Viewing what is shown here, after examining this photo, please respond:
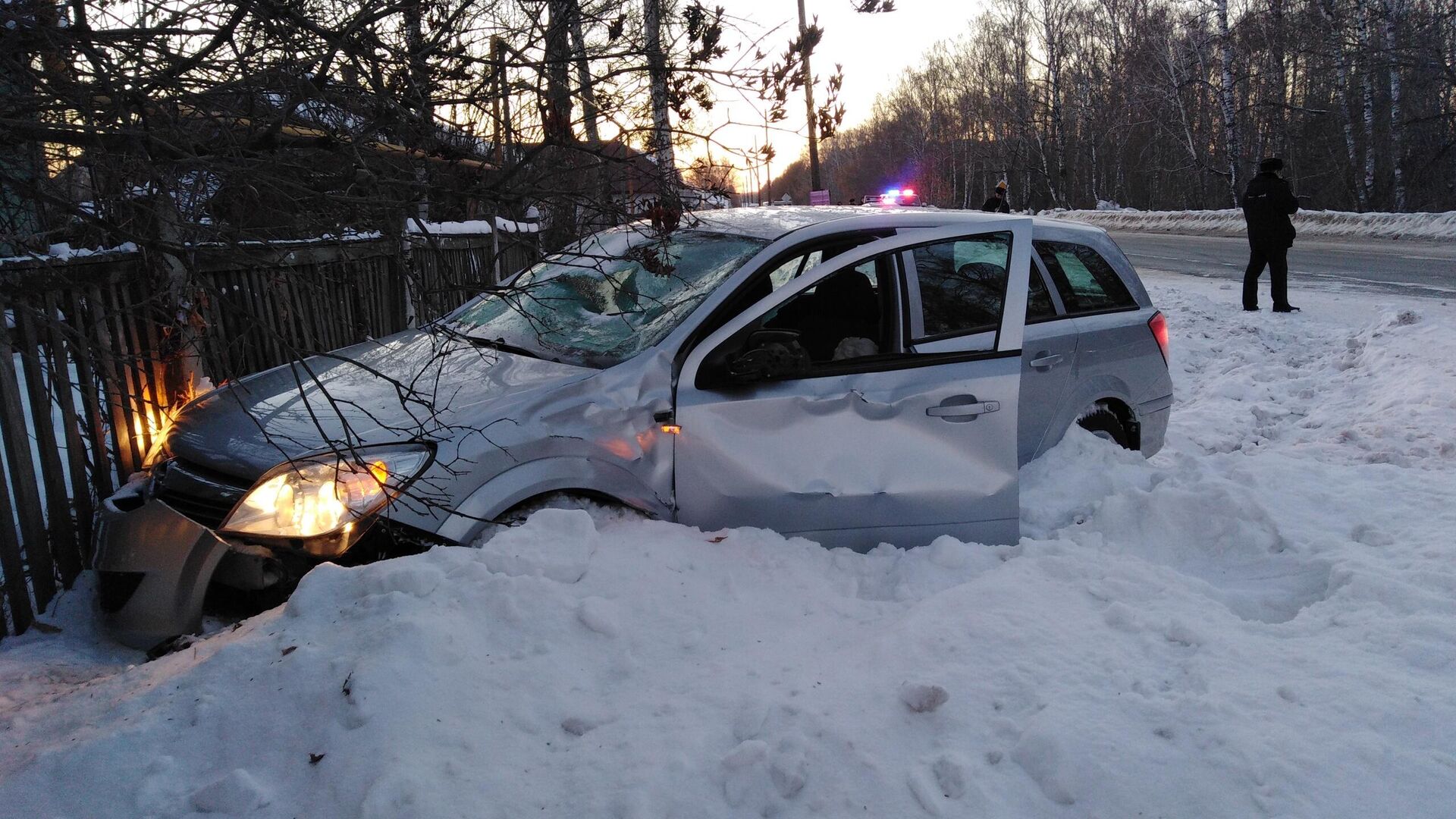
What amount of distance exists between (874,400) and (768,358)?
1.58 ft

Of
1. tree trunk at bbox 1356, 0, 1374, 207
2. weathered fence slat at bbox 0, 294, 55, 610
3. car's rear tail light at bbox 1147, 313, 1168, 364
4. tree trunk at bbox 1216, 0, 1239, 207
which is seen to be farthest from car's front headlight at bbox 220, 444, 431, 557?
tree trunk at bbox 1216, 0, 1239, 207

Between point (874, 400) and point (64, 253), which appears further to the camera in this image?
point (64, 253)

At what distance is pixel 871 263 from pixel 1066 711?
214cm

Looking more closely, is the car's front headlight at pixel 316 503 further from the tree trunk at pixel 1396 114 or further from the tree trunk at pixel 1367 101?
the tree trunk at pixel 1396 114

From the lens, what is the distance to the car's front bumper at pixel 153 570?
10.9 feet

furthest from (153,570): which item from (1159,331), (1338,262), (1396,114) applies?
(1396,114)

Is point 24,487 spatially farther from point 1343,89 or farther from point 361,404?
point 1343,89

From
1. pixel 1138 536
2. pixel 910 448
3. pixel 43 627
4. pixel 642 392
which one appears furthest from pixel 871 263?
pixel 43 627

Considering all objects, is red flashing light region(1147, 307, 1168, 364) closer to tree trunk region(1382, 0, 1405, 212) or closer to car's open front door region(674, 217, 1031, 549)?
car's open front door region(674, 217, 1031, 549)

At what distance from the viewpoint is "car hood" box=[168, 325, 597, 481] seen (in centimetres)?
333

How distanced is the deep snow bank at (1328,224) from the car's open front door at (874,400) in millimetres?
17446

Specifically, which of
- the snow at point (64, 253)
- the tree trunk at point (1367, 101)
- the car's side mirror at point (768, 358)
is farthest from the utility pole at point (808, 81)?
the tree trunk at point (1367, 101)

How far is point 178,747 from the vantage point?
2.51 metres

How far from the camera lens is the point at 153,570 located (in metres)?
3.37
